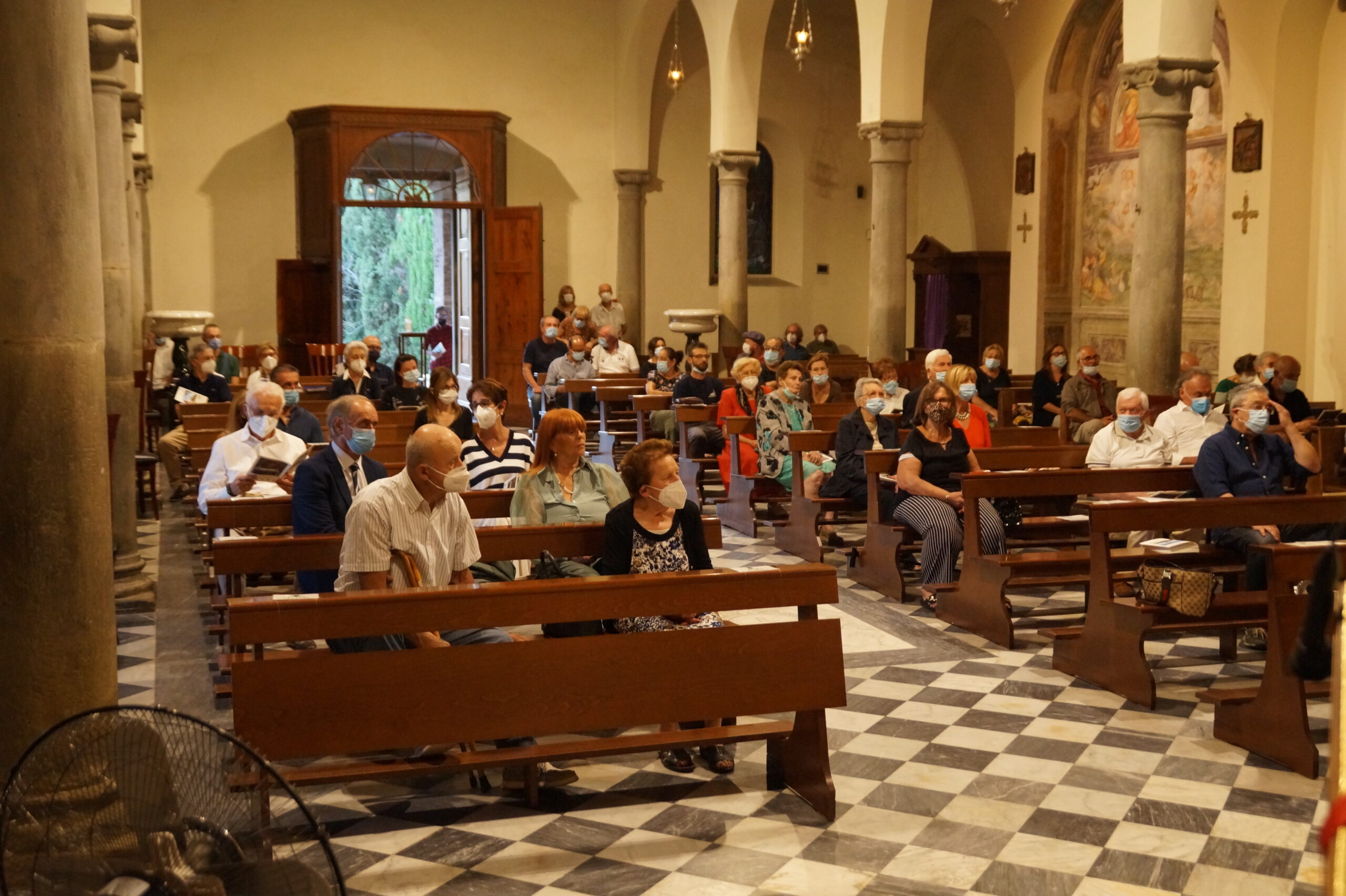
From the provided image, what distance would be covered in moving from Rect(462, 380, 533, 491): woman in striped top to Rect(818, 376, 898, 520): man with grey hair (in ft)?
7.37

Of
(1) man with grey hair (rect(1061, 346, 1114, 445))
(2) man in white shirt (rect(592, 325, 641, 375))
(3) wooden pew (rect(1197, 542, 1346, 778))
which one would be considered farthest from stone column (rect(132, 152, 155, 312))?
(3) wooden pew (rect(1197, 542, 1346, 778))

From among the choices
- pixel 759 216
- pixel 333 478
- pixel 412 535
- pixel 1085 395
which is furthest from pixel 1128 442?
pixel 759 216

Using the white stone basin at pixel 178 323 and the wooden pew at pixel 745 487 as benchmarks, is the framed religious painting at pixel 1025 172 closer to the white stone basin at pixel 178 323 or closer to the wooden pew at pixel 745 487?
the wooden pew at pixel 745 487

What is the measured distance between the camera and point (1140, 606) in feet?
19.8

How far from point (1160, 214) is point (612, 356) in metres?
7.69

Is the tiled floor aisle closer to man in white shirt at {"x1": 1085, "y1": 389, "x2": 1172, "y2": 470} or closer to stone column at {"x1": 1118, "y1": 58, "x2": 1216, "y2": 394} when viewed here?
man in white shirt at {"x1": 1085, "y1": 389, "x2": 1172, "y2": 470}

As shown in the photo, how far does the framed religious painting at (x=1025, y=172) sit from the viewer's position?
1739 centimetres

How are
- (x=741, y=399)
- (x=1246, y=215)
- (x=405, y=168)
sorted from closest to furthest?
(x=741, y=399) → (x=1246, y=215) → (x=405, y=168)

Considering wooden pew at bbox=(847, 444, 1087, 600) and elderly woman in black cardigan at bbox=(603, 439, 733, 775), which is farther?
wooden pew at bbox=(847, 444, 1087, 600)

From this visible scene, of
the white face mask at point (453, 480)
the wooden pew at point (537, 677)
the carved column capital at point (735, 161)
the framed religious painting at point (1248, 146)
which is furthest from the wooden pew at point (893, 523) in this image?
the carved column capital at point (735, 161)

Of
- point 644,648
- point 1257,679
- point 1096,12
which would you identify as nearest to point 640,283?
point 1096,12

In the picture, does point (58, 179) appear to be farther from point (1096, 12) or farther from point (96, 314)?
point (1096, 12)

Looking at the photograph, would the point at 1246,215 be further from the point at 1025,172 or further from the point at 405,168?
the point at 405,168

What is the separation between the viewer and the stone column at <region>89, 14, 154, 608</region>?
333 inches
